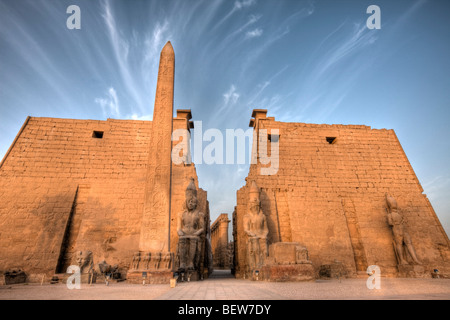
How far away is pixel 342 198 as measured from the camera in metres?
8.89

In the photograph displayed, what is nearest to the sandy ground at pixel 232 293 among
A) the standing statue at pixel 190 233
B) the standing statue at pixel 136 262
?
the standing statue at pixel 136 262

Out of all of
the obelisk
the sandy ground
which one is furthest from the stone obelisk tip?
the sandy ground

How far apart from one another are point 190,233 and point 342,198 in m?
5.86

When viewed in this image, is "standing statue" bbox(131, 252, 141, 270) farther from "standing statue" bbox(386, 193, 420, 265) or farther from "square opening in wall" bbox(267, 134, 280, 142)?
"standing statue" bbox(386, 193, 420, 265)

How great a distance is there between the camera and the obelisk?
5.04 m

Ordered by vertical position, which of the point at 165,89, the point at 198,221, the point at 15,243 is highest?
the point at 165,89

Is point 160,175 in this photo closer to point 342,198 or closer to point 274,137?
point 274,137

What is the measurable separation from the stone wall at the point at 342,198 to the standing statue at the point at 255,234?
37.9 inches

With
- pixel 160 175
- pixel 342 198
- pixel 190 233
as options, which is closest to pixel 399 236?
pixel 342 198

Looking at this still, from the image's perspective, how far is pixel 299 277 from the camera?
5.01 meters
